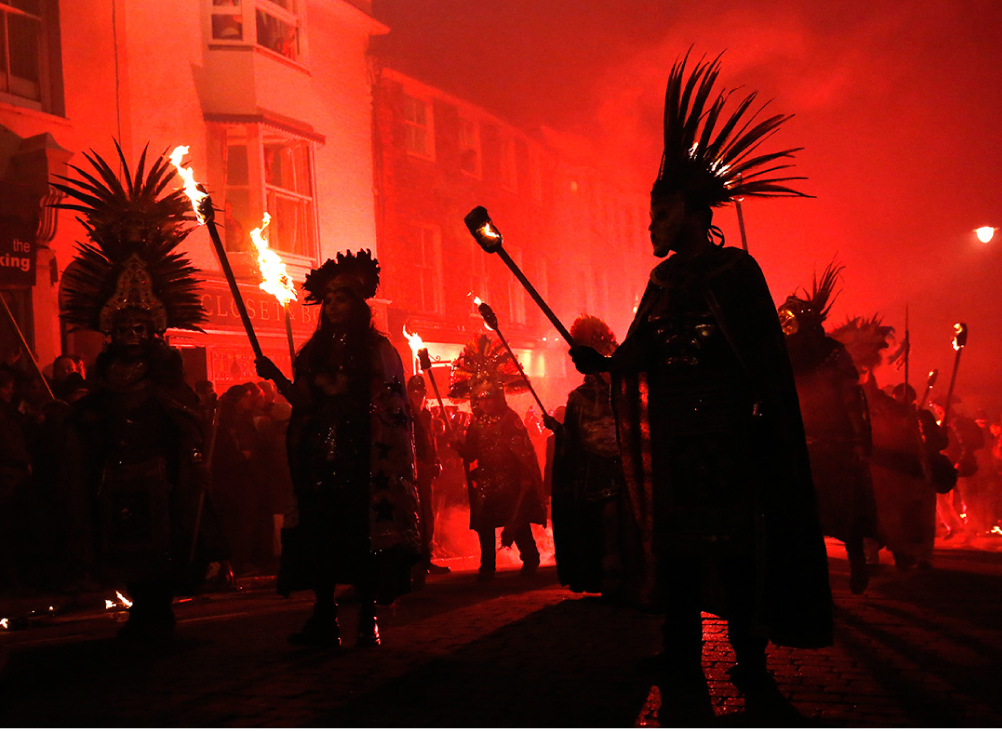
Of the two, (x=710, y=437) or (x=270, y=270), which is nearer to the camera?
(x=710, y=437)

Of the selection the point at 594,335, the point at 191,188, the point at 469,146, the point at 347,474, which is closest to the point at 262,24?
the point at 469,146

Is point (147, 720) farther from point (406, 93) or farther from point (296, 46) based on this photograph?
point (406, 93)

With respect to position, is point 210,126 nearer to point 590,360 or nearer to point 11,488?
point 11,488

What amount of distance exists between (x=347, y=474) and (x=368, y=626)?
2.94 ft

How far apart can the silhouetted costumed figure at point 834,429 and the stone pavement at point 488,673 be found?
0.74 metres

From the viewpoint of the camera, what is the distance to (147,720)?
12.8 feet

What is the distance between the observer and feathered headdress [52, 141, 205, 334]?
6.43 meters

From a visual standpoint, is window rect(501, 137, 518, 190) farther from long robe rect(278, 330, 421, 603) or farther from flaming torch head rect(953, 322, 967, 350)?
long robe rect(278, 330, 421, 603)

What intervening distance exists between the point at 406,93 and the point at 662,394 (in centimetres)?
2123

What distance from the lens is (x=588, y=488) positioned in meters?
7.66

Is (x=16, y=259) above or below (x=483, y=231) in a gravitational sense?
above

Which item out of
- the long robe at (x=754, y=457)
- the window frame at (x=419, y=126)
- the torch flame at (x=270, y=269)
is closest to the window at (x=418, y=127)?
the window frame at (x=419, y=126)

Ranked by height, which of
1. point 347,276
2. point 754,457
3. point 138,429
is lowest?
point 754,457

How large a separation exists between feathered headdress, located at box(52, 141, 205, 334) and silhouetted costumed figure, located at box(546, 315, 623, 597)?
10.1 ft
